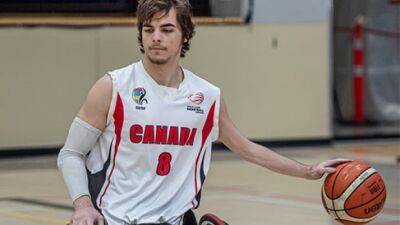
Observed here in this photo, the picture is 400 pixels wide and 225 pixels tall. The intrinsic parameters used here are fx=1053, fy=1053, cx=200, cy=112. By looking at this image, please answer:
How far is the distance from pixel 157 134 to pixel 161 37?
45 centimetres

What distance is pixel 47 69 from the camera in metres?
16.1

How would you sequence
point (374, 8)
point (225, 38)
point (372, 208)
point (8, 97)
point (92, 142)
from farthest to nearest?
point (374, 8) < point (225, 38) < point (8, 97) < point (372, 208) < point (92, 142)

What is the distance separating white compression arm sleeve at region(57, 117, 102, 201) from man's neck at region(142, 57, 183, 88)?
385 millimetres

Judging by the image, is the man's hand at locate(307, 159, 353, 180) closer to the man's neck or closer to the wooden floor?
the man's neck

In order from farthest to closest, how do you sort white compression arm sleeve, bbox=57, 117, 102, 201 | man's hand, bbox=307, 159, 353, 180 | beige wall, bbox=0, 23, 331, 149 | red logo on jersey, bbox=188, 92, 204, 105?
beige wall, bbox=0, 23, 331, 149
man's hand, bbox=307, 159, 353, 180
red logo on jersey, bbox=188, 92, 204, 105
white compression arm sleeve, bbox=57, 117, 102, 201

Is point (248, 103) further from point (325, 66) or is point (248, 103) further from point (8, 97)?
point (8, 97)

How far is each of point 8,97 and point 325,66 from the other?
5.68 metres

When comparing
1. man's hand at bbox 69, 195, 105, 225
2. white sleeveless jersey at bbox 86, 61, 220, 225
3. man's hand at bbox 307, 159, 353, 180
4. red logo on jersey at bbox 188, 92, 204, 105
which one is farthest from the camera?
man's hand at bbox 307, 159, 353, 180

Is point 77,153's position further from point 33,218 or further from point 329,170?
point 33,218

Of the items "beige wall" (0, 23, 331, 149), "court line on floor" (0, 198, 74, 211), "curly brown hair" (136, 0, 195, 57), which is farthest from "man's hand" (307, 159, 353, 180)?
"beige wall" (0, 23, 331, 149)

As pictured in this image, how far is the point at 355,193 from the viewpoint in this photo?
18.1ft

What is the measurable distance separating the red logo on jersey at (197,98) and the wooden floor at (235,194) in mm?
5426

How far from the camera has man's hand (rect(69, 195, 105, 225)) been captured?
454cm

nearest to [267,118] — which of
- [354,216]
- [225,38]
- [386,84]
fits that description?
[225,38]
